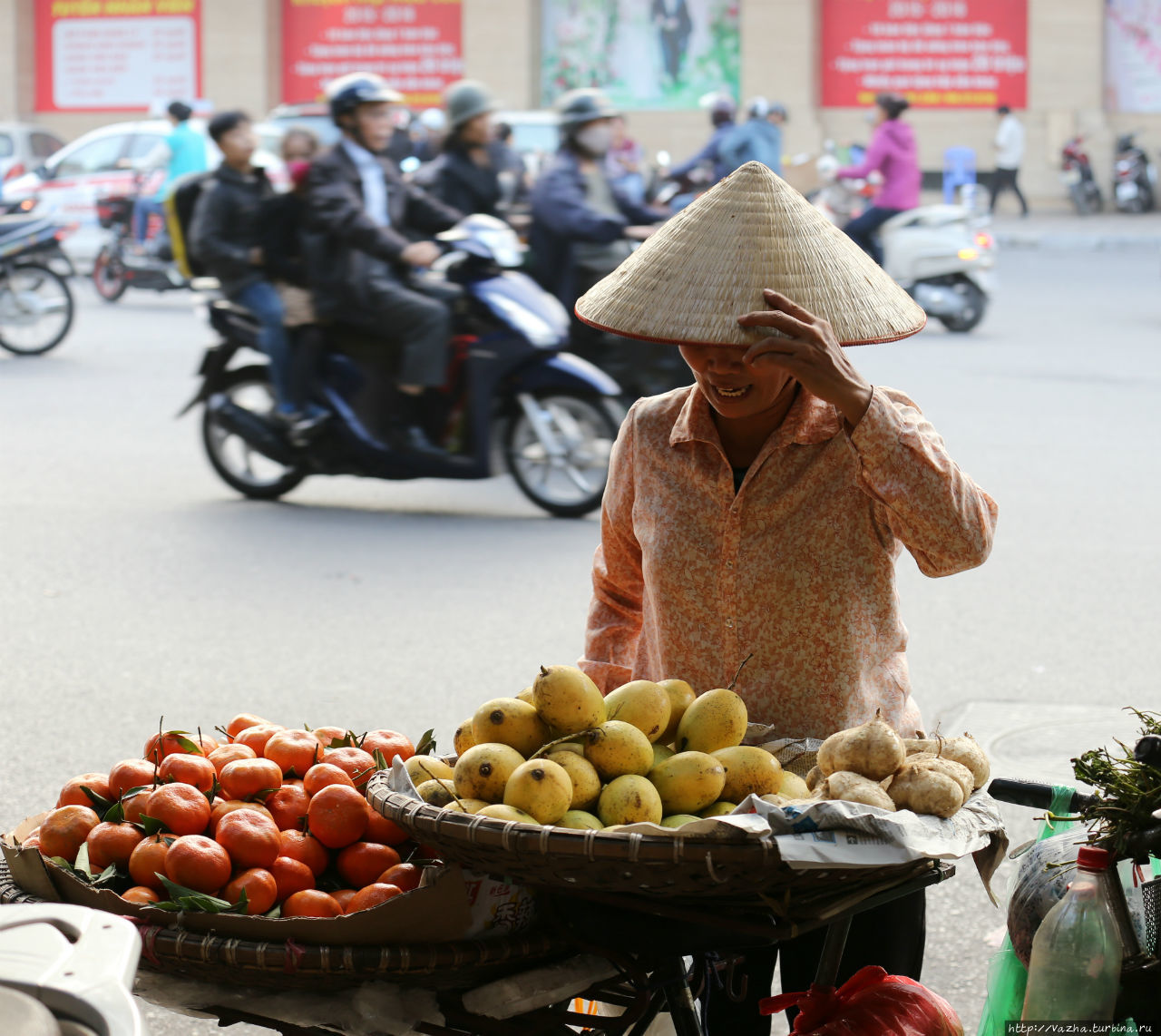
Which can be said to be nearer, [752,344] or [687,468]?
[752,344]

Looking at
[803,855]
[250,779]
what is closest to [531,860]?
[803,855]

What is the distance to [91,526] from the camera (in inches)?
293

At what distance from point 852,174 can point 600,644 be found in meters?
12.8

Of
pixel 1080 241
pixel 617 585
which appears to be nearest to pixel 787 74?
pixel 1080 241

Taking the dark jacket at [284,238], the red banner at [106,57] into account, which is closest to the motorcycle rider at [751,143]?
the dark jacket at [284,238]

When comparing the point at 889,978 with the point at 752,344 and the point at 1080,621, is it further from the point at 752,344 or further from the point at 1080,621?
the point at 1080,621

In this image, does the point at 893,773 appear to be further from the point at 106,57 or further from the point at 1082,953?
the point at 106,57

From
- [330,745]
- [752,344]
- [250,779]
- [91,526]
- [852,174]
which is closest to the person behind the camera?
[752,344]

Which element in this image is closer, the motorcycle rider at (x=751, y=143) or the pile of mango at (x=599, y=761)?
the pile of mango at (x=599, y=761)

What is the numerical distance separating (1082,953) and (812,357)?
2.83 feet

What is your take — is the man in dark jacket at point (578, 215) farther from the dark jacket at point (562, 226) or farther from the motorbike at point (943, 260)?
the motorbike at point (943, 260)

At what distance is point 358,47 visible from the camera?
30000mm

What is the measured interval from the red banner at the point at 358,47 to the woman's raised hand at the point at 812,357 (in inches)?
1122

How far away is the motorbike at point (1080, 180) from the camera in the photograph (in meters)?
25.6
